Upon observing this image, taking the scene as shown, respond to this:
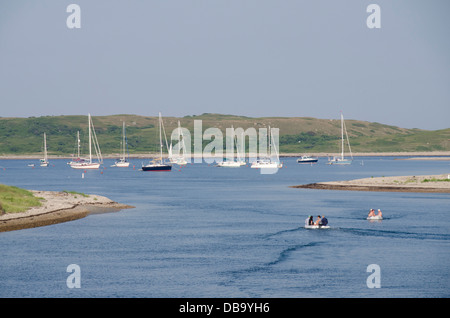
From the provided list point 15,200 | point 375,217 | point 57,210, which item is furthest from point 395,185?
point 15,200

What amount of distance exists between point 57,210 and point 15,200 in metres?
4.22

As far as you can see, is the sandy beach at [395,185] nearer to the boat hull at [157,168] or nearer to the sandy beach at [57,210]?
the sandy beach at [57,210]

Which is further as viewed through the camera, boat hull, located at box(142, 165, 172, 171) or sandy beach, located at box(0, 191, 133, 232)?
boat hull, located at box(142, 165, 172, 171)

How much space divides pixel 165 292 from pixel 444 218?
129 ft

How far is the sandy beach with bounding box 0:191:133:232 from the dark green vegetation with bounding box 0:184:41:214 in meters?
0.85

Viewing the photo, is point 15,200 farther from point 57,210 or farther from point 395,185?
point 395,185

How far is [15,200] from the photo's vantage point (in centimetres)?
6694

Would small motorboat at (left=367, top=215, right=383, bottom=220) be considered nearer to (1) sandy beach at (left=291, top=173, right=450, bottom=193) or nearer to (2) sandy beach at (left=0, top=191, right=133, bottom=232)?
(2) sandy beach at (left=0, top=191, right=133, bottom=232)

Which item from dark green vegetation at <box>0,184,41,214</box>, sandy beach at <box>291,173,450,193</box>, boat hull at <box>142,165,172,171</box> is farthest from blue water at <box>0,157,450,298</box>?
boat hull at <box>142,165,172,171</box>

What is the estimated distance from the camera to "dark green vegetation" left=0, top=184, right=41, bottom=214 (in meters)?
63.4

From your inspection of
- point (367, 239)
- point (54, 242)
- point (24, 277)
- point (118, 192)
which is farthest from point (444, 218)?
point (118, 192)

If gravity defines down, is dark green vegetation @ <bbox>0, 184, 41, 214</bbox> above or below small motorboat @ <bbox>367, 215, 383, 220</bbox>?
above

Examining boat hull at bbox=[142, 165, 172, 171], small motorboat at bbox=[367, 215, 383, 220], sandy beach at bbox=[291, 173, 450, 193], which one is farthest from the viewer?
boat hull at bbox=[142, 165, 172, 171]

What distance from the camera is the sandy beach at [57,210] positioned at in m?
59.1
